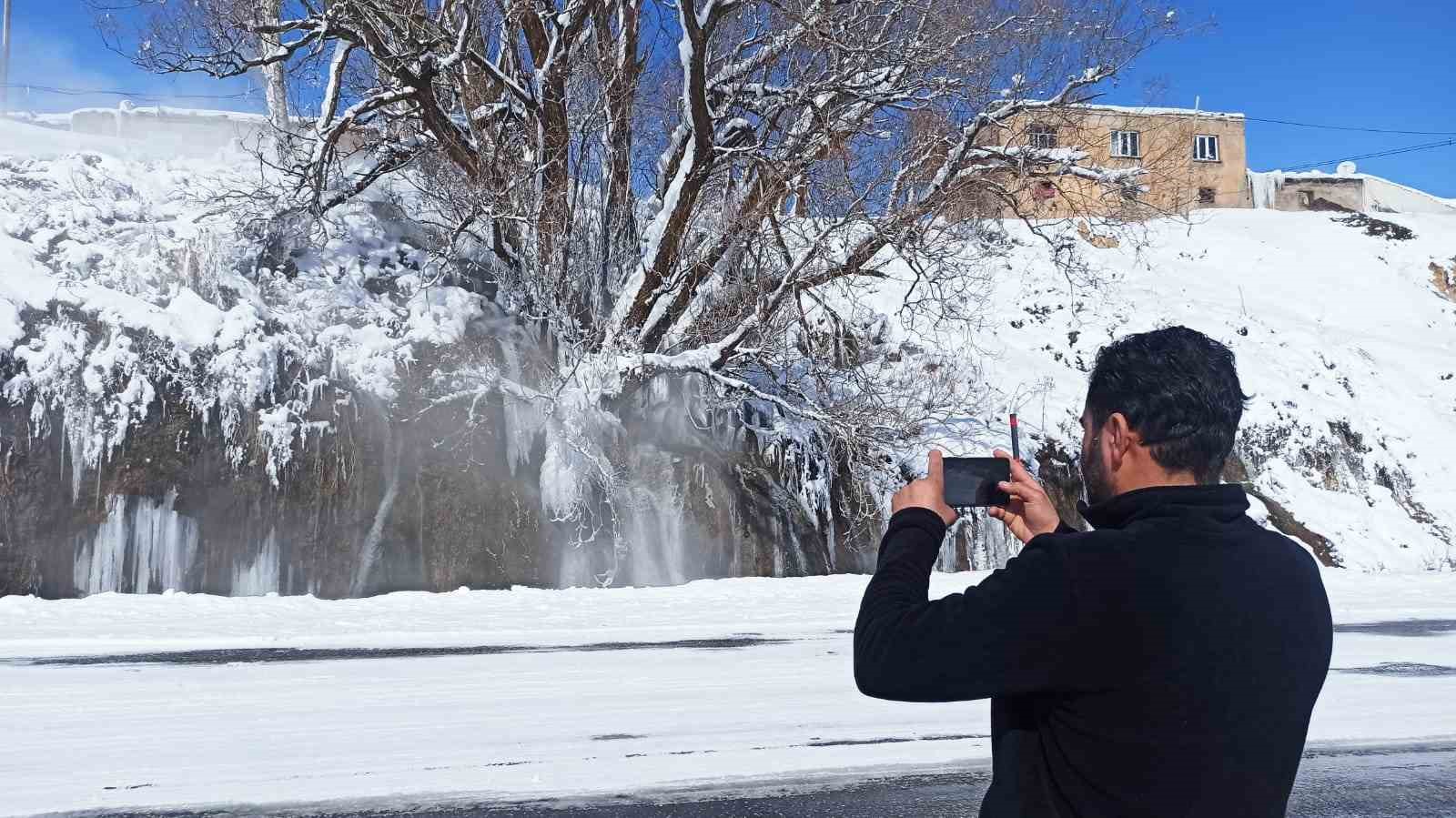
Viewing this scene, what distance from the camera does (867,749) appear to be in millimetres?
5555

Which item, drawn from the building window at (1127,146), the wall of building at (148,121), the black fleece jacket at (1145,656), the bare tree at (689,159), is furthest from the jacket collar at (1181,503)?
the building window at (1127,146)

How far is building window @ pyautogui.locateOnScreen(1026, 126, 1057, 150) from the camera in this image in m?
14.5

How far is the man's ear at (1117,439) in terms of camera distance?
5.90 ft

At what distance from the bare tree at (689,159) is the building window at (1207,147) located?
29.5 metres

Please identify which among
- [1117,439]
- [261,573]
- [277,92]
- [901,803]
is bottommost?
[901,803]

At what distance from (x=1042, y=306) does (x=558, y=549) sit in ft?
40.2

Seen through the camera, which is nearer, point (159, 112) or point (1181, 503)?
point (1181, 503)

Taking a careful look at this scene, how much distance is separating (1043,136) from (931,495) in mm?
13941

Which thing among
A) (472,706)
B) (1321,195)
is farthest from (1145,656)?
(1321,195)

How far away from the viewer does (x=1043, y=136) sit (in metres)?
14.8

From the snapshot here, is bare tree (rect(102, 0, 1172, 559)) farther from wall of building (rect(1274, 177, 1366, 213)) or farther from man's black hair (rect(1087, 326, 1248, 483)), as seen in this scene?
wall of building (rect(1274, 177, 1366, 213))

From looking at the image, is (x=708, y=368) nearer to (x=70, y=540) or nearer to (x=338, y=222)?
(x=338, y=222)

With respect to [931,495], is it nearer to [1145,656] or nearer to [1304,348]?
[1145,656]

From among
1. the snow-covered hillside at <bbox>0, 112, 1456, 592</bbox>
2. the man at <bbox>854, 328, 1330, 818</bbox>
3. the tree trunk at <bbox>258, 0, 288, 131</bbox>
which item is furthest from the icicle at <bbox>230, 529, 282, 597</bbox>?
the man at <bbox>854, 328, 1330, 818</bbox>
